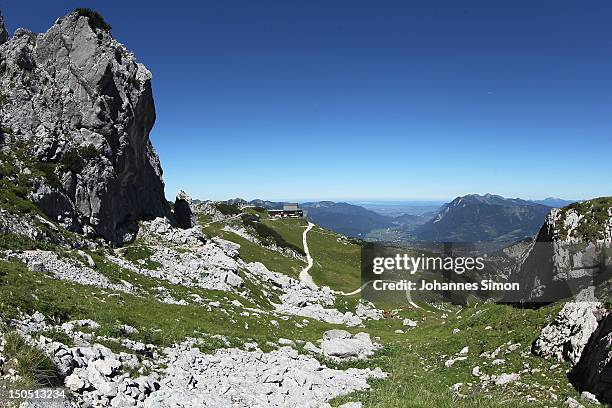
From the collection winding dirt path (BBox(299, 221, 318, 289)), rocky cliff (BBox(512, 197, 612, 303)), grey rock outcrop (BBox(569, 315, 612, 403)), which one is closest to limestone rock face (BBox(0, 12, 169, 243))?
winding dirt path (BBox(299, 221, 318, 289))

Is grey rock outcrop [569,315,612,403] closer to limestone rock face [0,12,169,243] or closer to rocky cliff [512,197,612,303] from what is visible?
rocky cliff [512,197,612,303]

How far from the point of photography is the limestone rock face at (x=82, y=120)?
56250 mm

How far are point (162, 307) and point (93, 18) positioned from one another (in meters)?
58.7

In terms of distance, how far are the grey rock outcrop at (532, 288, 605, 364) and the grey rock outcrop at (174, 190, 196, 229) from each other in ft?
224

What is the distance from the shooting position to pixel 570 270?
1357 inches

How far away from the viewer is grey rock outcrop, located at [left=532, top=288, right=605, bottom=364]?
918 inches

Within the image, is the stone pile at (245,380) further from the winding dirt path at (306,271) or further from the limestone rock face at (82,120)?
the winding dirt path at (306,271)

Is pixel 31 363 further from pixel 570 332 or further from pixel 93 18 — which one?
pixel 93 18

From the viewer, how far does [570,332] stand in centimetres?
2455

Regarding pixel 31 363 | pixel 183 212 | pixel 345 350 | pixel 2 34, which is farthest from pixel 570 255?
pixel 2 34

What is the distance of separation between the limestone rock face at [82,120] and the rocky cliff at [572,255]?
181 feet

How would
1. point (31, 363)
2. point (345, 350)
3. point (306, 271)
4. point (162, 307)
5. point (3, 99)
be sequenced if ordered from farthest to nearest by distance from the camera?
point (306, 271) → point (3, 99) → point (162, 307) → point (345, 350) → point (31, 363)

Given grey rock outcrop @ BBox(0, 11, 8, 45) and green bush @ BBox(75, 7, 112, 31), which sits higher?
green bush @ BBox(75, 7, 112, 31)

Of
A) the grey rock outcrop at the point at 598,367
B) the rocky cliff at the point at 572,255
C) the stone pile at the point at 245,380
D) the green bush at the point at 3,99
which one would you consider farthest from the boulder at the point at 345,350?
the green bush at the point at 3,99
